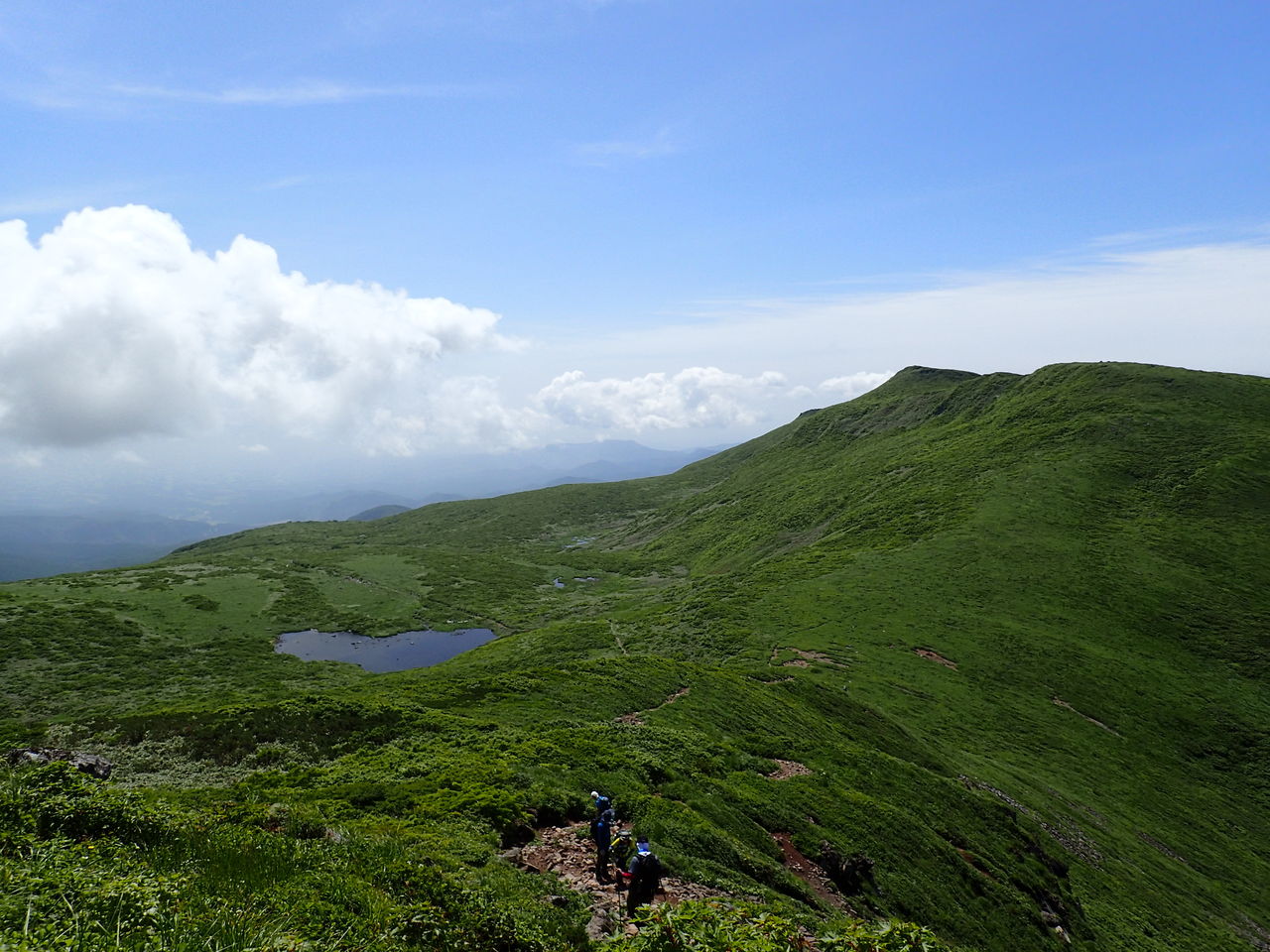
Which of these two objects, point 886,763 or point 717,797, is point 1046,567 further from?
point 717,797

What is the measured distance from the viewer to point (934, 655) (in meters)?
62.1

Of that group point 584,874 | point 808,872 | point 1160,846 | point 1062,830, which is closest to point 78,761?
point 584,874

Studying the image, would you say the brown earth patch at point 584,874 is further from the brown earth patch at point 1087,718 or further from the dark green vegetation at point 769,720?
the brown earth patch at point 1087,718

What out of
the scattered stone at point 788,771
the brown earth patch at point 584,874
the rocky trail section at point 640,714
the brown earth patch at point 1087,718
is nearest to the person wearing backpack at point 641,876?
the brown earth patch at point 584,874

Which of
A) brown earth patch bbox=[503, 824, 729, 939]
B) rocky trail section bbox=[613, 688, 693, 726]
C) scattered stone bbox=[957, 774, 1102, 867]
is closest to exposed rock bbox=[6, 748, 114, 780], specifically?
brown earth patch bbox=[503, 824, 729, 939]

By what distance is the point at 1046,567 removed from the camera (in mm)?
78688

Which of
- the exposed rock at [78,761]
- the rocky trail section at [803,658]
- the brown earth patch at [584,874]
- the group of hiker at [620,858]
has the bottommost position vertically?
the rocky trail section at [803,658]

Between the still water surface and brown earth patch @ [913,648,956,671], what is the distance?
2406 inches

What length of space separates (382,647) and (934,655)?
7456 cm

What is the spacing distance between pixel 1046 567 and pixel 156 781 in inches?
3724

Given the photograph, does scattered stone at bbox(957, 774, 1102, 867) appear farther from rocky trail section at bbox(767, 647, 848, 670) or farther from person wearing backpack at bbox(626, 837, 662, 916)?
person wearing backpack at bbox(626, 837, 662, 916)

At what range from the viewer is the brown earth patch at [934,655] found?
60344mm

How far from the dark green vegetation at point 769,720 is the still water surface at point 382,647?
3.63 meters

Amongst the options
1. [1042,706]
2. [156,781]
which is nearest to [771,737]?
[156,781]
